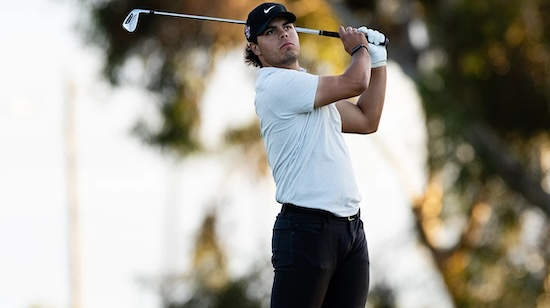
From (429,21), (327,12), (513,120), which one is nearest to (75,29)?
(327,12)

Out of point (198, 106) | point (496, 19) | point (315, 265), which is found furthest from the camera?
point (198, 106)

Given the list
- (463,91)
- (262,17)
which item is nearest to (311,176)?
(262,17)

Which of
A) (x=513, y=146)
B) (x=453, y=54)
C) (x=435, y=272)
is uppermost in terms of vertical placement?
(x=453, y=54)

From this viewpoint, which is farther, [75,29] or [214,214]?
[214,214]

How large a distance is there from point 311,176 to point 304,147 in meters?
0.11

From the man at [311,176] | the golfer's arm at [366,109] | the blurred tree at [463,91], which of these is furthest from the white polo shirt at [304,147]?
the blurred tree at [463,91]

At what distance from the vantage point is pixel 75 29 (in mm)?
17172

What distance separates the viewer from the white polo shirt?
468cm

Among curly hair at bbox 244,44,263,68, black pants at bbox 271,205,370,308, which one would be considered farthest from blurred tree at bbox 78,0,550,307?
black pants at bbox 271,205,370,308

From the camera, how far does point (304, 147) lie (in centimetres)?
470

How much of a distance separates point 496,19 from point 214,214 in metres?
5.96

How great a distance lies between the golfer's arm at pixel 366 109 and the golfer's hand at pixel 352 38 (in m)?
0.20

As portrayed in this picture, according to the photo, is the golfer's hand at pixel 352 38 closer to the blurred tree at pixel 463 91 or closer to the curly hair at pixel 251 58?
the curly hair at pixel 251 58

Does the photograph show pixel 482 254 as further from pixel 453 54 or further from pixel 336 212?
pixel 336 212
